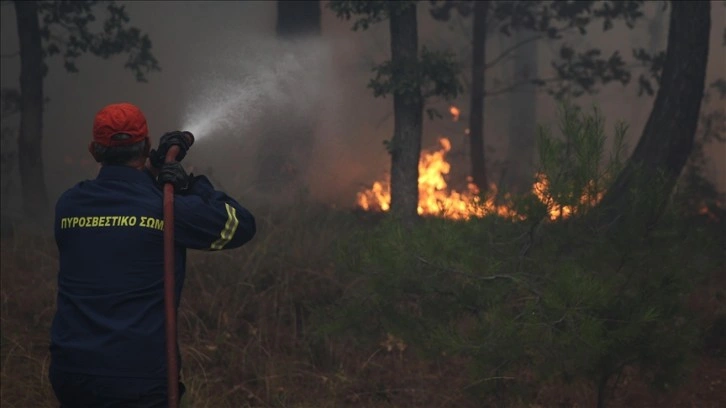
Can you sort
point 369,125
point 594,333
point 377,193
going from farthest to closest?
point 369,125, point 377,193, point 594,333

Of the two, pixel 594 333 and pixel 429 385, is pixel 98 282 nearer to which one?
pixel 594 333

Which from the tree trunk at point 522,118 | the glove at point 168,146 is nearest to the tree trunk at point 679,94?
the glove at point 168,146

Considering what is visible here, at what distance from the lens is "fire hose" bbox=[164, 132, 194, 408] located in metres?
3.47

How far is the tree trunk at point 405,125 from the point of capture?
36.4ft

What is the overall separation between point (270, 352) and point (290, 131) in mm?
10110

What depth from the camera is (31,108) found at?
14.8m

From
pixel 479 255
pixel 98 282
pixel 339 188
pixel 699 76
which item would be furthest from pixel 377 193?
pixel 98 282

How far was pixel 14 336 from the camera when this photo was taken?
Result: 7.05 m

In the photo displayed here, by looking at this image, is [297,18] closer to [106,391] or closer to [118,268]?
[118,268]

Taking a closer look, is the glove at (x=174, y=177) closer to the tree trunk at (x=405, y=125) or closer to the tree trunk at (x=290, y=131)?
the tree trunk at (x=405, y=125)

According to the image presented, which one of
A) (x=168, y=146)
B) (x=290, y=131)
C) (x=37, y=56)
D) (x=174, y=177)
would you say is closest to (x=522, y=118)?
(x=290, y=131)

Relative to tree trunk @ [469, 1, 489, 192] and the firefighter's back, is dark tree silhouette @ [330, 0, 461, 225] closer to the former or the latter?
tree trunk @ [469, 1, 489, 192]

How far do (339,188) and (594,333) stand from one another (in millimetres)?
12802

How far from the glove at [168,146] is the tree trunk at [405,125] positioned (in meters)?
7.29
